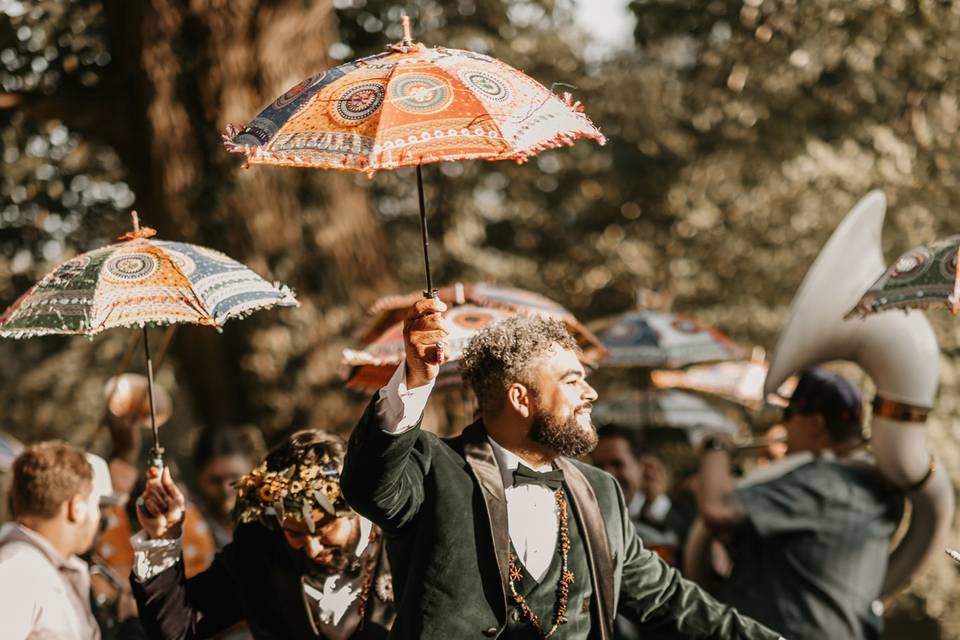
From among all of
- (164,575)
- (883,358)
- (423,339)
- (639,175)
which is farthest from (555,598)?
(639,175)

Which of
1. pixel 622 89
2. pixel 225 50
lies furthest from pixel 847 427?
pixel 622 89

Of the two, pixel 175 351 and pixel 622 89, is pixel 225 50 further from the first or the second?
pixel 622 89

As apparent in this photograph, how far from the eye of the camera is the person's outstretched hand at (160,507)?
14.4 ft

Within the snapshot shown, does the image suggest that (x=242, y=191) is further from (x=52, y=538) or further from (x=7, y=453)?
(x=52, y=538)

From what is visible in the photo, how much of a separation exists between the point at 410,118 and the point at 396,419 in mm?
823

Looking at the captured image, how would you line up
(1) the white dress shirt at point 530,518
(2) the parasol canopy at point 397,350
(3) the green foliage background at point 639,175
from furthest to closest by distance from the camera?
(3) the green foliage background at point 639,175 < (2) the parasol canopy at point 397,350 < (1) the white dress shirt at point 530,518

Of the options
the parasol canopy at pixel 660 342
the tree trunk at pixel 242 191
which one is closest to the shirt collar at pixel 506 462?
the parasol canopy at pixel 660 342

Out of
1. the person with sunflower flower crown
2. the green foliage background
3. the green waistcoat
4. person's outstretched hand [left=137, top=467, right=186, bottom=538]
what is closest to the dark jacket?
the person with sunflower flower crown

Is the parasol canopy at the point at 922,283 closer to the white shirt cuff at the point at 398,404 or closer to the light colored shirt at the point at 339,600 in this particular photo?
the white shirt cuff at the point at 398,404

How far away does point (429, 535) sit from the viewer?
3885mm

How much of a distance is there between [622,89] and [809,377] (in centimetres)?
803

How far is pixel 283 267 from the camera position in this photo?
9414mm

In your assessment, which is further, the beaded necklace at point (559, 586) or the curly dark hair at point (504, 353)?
the curly dark hair at point (504, 353)

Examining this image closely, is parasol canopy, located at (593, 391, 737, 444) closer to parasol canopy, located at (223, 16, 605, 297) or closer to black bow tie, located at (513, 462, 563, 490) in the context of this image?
black bow tie, located at (513, 462, 563, 490)
